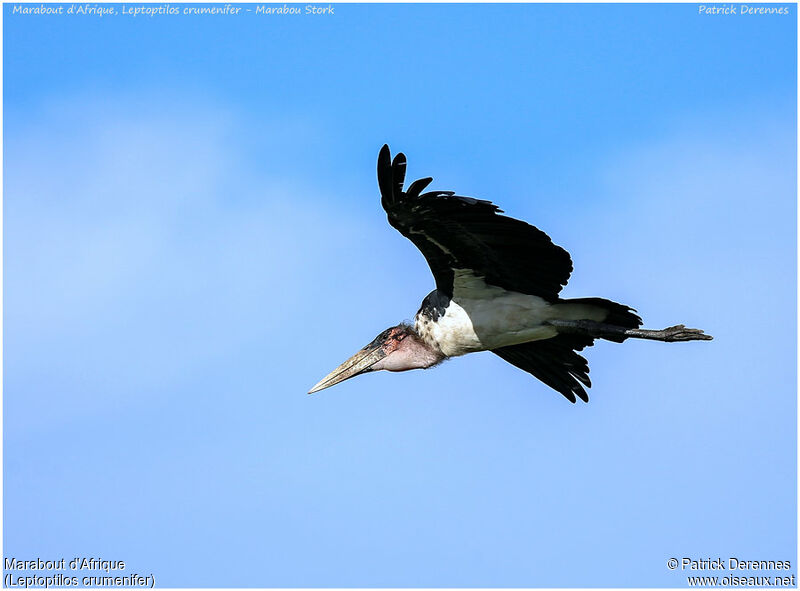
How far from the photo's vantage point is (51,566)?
15.8 m

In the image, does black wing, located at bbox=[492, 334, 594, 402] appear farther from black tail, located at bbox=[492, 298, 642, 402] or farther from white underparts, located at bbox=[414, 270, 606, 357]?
white underparts, located at bbox=[414, 270, 606, 357]

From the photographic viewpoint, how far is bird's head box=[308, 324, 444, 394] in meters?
15.4

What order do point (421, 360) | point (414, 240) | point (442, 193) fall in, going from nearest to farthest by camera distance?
point (442, 193)
point (414, 240)
point (421, 360)

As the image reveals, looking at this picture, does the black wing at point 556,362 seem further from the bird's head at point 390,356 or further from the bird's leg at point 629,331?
the bird's head at point 390,356

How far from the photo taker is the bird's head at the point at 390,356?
50.6 feet

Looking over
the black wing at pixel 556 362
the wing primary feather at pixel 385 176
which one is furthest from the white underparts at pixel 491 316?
the wing primary feather at pixel 385 176

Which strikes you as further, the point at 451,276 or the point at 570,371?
the point at 570,371

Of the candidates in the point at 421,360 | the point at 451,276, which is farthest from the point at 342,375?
the point at 451,276

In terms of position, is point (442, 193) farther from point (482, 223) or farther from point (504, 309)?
point (504, 309)

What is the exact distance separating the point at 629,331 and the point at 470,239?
2.20 m

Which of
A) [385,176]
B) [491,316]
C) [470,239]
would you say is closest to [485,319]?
[491,316]

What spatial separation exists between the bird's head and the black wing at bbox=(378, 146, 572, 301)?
901 mm

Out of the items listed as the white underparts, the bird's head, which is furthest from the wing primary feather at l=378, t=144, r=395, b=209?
the bird's head

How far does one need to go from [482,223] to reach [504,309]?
4.78 ft
